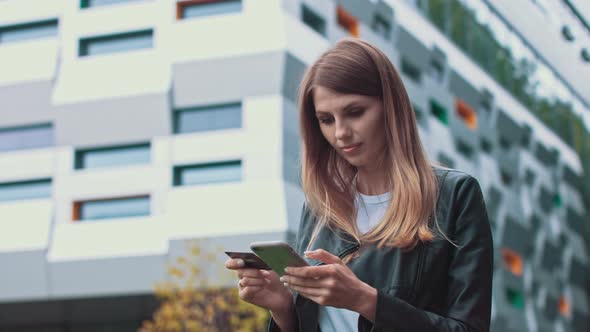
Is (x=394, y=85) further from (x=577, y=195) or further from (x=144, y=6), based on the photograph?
(x=577, y=195)

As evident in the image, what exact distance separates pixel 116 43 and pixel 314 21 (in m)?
4.87

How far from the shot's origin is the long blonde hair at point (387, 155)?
6.62 ft

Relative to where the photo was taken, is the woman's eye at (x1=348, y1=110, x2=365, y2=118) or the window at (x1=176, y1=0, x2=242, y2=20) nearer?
the woman's eye at (x1=348, y1=110, x2=365, y2=118)

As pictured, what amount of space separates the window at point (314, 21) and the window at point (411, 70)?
156 inches

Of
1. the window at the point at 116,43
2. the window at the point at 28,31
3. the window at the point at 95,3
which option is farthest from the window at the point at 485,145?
the window at the point at 28,31

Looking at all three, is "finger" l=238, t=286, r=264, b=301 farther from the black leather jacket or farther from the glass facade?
the glass facade

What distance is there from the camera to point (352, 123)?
2.07 metres

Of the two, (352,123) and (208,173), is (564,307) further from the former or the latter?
(352,123)

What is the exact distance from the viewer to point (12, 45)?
21844 millimetres

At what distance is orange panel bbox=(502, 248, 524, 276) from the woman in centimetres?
2888

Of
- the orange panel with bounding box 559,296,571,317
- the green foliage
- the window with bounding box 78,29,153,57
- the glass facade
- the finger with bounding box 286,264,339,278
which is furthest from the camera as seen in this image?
the orange panel with bounding box 559,296,571,317

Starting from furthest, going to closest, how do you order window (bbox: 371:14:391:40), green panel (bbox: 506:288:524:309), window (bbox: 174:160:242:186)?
green panel (bbox: 506:288:524:309)
window (bbox: 371:14:391:40)
window (bbox: 174:160:242:186)

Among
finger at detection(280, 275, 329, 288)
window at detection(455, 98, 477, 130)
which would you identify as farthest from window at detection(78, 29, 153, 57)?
finger at detection(280, 275, 329, 288)

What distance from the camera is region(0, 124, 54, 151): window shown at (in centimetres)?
2106
